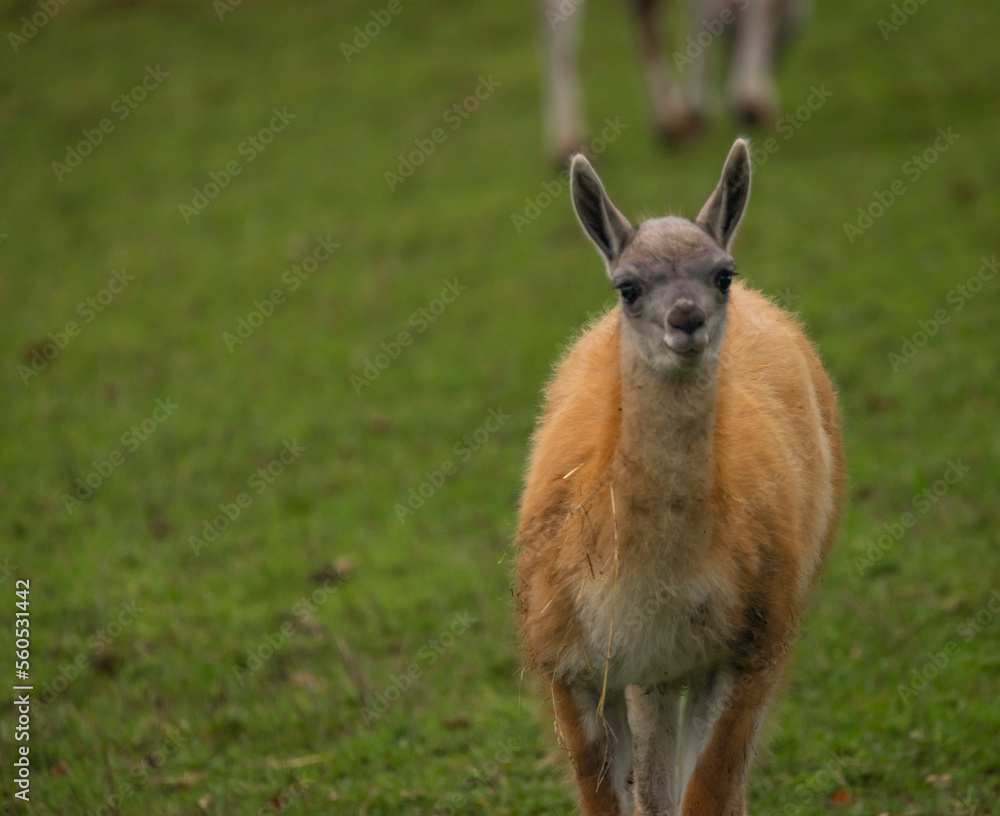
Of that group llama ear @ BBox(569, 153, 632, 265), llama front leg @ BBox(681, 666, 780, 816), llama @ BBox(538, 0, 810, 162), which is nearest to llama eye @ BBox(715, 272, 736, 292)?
llama ear @ BBox(569, 153, 632, 265)

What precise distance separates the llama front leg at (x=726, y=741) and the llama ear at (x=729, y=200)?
1.40 m

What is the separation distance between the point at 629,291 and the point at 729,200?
0.52 m

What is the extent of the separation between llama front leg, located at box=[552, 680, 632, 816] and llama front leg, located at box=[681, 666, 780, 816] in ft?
0.83

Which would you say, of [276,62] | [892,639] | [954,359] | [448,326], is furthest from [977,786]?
[276,62]

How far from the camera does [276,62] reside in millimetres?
16672

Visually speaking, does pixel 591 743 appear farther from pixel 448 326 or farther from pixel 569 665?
pixel 448 326

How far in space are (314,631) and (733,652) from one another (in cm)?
319

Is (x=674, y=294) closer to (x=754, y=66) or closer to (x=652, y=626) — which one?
(x=652, y=626)

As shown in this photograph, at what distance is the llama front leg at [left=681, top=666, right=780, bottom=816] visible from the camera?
3701 mm

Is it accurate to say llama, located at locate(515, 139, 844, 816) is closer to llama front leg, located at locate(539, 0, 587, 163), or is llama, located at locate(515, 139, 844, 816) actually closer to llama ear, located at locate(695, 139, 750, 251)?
llama ear, located at locate(695, 139, 750, 251)

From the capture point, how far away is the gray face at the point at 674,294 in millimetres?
3475

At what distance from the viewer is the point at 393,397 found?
29.6 ft

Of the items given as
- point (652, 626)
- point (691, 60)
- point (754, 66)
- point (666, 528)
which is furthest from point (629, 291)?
point (691, 60)

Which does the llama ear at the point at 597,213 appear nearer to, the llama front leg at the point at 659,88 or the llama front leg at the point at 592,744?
the llama front leg at the point at 592,744
